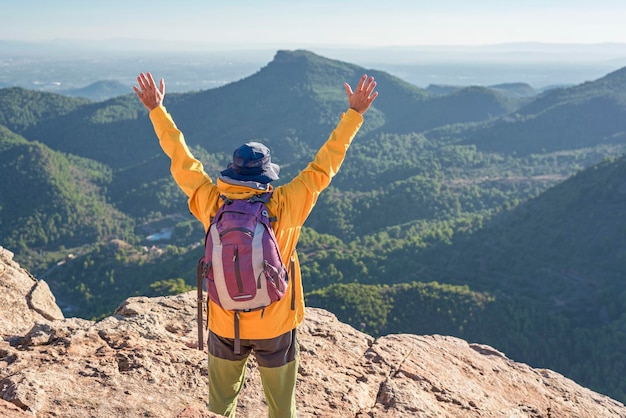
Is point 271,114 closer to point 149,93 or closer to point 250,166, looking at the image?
point 149,93

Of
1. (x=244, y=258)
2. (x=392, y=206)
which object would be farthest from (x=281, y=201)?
(x=392, y=206)

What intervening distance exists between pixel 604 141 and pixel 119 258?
8490 centimetres

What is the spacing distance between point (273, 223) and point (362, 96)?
1.41 metres

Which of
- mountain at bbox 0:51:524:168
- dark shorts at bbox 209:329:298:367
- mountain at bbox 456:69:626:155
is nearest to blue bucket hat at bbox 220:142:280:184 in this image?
dark shorts at bbox 209:329:298:367

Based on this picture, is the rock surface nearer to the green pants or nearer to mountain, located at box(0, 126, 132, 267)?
the green pants

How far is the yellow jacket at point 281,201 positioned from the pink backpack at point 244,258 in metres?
0.14

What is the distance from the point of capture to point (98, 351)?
5.76m

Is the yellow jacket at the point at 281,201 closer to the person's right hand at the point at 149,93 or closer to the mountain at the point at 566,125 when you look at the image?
the person's right hand at the point at 149,93

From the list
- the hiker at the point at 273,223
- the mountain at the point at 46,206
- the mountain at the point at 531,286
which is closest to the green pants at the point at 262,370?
the hiker at the point at 273,223

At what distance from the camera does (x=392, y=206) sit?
7212 cm

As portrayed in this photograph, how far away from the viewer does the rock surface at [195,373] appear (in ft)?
16.2

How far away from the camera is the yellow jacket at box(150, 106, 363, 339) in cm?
427

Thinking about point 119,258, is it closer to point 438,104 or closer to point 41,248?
point 41,248

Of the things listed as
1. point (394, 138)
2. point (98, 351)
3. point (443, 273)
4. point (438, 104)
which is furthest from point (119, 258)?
point (438, 104)
